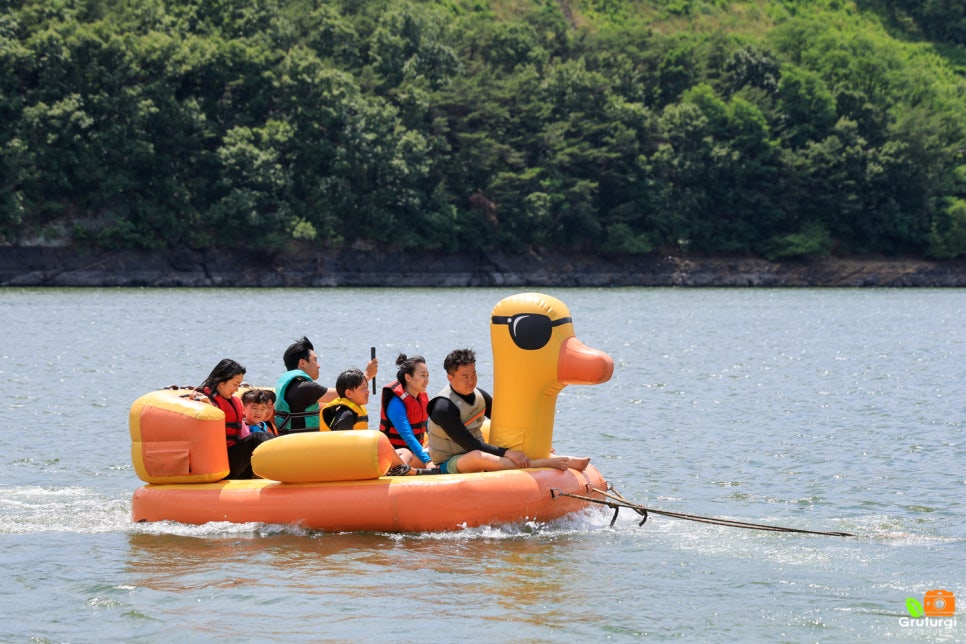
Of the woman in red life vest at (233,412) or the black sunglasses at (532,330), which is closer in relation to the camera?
the black sunglasses at (532,330)

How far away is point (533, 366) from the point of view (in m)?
11.2

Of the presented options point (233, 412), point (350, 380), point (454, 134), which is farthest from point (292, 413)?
point (454, 134)

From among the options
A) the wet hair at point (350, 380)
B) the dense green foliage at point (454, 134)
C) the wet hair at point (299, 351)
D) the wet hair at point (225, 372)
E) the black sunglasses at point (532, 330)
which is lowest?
the wet hair at point (350, 380)

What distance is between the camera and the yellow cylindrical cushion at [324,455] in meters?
10.8

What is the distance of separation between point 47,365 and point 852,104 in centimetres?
6190

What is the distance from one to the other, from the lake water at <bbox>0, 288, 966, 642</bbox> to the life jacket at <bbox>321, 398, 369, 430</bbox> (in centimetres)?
101

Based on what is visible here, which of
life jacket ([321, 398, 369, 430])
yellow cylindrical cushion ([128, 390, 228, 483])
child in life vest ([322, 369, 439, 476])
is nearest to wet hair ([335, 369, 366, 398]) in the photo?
child in life vest ([322, 369, 439, 476])

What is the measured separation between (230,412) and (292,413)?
55cm

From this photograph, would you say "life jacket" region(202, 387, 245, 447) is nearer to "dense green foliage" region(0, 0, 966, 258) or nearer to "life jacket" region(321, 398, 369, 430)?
"life jacket" region(321, 398, 369, 430)

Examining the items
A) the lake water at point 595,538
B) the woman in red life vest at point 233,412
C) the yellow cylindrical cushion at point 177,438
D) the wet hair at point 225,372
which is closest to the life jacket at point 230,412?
the woman in red life vest at point 233,412

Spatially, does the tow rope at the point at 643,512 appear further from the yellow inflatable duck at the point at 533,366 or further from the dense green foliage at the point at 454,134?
the dense green foliage at the point at 454,134

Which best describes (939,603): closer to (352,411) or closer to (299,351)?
(352,411)

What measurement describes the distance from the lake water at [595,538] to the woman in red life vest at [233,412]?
2.56 ft

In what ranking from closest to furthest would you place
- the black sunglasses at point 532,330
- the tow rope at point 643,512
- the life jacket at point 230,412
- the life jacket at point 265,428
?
the tow rope at point 643,512 → the black sunglasses at point 532,330 → the life jacket at point 230,412 → the life jacket at point 265,428
